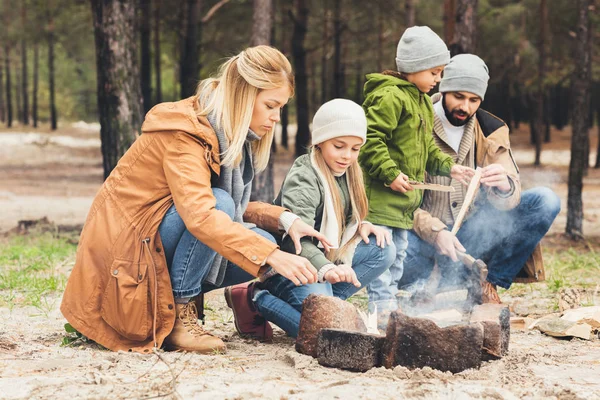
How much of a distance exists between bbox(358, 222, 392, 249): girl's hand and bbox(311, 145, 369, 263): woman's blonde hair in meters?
0.05

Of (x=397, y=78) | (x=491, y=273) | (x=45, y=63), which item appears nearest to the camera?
(x=397, y=78)

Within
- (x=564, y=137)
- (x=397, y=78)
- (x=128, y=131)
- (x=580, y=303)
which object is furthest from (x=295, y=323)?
(x=564, y=137)

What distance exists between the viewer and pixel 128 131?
7.95m

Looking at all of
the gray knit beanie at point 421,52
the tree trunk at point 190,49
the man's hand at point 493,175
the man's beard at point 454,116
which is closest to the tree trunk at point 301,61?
the tree trunk at point 190,49

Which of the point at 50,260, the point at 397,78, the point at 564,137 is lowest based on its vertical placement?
the point at 564,137

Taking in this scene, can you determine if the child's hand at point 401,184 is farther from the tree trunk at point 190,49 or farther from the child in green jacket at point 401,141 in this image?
the tree trunk at point 190,49

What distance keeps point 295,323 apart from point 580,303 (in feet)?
6.67

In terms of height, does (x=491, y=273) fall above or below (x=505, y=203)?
below

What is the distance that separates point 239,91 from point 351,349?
1.22m

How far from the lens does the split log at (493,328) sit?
11.0ft

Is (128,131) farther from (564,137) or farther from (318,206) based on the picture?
(564,137)

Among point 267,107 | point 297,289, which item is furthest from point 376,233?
point 267,107

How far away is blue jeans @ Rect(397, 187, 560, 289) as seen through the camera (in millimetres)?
4684

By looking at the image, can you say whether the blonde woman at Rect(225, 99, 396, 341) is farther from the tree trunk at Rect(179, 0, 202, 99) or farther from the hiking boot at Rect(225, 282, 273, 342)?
the tree trunk at Rect(179, 0, 202, 99)
